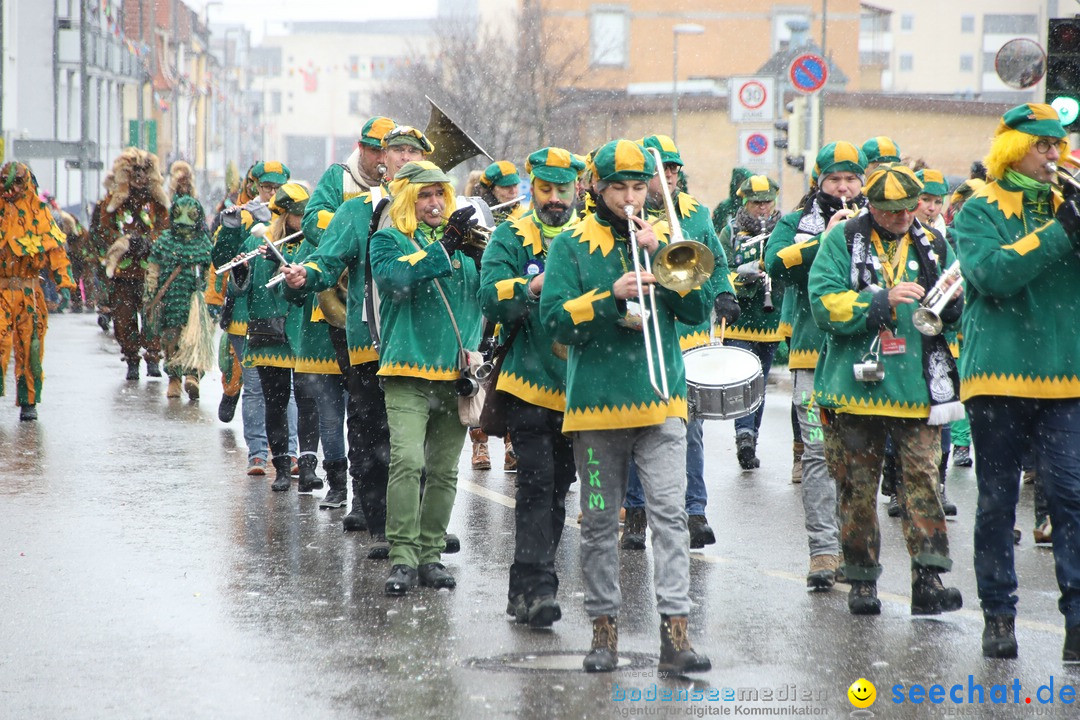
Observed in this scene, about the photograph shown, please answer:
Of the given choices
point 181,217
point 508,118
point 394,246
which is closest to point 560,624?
point 394,246

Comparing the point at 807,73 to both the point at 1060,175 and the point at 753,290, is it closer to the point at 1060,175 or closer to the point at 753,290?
the point at 753,290

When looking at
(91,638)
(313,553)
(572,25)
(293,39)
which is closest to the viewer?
(91,638)

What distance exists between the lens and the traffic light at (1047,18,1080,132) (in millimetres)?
11258

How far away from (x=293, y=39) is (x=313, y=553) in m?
159

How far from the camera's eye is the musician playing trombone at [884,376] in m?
6.88

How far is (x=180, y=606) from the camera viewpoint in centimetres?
725

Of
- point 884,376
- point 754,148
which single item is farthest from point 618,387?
point 754,148

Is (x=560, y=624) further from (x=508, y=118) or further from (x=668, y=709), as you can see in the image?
(x=508, y=118)

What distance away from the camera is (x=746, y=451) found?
11859 mm

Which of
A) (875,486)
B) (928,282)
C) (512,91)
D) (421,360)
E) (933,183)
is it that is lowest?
(875,486)

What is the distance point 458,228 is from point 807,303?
1.99 meters

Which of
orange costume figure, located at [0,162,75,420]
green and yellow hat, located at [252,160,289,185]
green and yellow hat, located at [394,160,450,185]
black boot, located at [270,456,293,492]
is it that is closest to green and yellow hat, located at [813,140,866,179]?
green and yellow hat, located at [394,160,450,185]

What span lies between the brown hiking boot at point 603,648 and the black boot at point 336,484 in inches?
159

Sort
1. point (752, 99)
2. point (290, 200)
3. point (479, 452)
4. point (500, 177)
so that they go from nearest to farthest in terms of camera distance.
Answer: point (290, 200) → point (500, 177) → point (479, 452) → point (752, 99)
